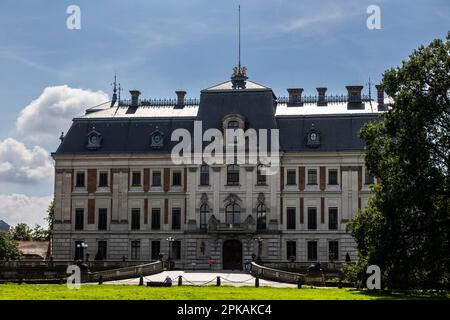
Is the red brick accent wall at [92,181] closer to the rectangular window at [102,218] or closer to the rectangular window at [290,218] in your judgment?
the rectangular window at [102,218]

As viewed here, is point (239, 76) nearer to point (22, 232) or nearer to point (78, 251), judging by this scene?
point (78, 251)

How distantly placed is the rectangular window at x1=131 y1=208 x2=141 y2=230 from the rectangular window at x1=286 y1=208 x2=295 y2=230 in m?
12.3

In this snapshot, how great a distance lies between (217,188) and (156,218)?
18.9 ft

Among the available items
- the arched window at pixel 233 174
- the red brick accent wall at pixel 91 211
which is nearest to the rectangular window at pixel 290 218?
the arched window at pixel 233 174

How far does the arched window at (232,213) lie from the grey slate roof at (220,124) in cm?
609

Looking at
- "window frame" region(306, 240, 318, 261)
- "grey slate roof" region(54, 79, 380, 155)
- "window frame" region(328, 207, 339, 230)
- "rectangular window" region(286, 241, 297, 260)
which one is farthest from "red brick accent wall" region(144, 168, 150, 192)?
"window frame" region(328, 207, 339, 230)

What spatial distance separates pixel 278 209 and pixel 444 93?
30785mm

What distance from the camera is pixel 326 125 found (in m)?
73.1

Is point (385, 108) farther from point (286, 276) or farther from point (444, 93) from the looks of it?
point (444, 93)

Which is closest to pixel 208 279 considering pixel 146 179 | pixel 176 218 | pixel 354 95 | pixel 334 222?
pixel 176 218
